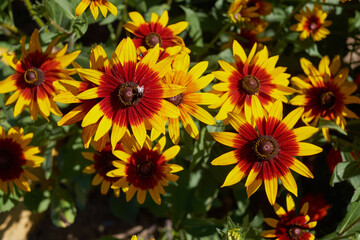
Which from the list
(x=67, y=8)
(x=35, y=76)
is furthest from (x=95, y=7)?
(x=35, y=76)

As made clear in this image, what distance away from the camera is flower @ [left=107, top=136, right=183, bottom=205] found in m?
1.55

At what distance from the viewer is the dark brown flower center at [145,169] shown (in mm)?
1618

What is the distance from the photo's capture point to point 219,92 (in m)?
1.48

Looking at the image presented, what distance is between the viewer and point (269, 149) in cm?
134

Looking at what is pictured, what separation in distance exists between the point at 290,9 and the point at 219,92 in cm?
106

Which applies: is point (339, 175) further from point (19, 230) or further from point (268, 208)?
point (19, 230)

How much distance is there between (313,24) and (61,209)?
6.43 ft

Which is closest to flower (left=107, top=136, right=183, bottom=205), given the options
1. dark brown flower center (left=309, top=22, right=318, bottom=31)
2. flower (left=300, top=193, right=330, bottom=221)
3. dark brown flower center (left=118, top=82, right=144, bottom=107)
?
dark brown flower center (left=118, top=82, right=144, bottom=107)

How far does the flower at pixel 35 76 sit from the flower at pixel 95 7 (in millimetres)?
186

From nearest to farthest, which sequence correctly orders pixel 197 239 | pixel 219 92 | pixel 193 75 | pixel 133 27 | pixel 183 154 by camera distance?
pixel 193 75
pixel 219 92
pixel 133 27
pixel 183 154
pixel 197 239

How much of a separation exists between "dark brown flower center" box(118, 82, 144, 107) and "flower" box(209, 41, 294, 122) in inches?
13.5

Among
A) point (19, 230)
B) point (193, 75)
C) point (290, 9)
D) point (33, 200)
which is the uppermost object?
point (290, 9)

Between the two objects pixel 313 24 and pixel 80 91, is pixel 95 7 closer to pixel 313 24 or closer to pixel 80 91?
pixel 80 91

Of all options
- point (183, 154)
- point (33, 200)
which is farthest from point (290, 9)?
point (33, 200)
